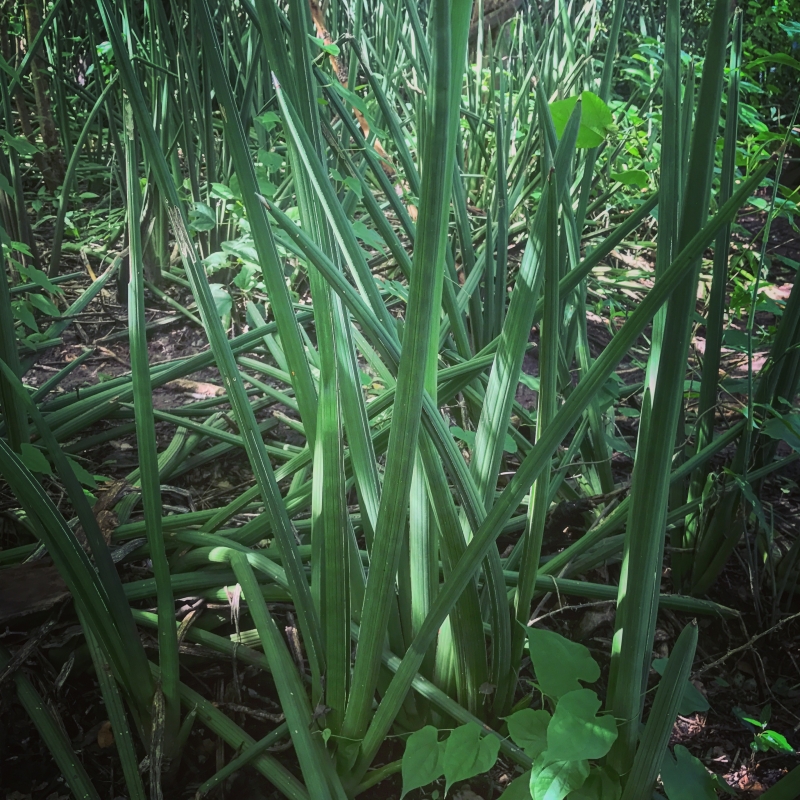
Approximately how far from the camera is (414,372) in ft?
1.34

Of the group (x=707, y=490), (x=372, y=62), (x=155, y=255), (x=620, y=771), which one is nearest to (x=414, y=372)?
(x=620, y=771)

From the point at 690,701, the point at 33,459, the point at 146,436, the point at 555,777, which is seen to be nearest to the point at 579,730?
the point at 555,777

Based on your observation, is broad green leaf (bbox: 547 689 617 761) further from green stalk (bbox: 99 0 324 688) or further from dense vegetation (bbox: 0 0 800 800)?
green stalk (bbox: 99 0 324 688)

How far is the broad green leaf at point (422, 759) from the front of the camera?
0.50 meters

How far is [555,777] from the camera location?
44cm

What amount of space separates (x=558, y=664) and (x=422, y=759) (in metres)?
0.13

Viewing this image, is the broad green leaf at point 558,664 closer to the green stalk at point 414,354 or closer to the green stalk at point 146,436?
the green stalk at point 414,354

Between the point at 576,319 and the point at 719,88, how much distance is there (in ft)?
1.97

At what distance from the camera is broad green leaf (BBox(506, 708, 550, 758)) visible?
19.6 inches

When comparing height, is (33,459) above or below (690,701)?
above

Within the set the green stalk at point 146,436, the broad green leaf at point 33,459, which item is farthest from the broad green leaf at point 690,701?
the broad green leaf at point 33,459

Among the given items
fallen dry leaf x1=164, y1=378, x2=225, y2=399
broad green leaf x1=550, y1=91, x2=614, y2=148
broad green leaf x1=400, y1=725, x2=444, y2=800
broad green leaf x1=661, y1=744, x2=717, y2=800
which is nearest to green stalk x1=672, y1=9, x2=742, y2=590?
broad green leaf x1=550, y1=91, x2=614, y2=148

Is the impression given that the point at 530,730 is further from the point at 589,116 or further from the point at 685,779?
the point at 589,116

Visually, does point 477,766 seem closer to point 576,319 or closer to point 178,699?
point 178,699
